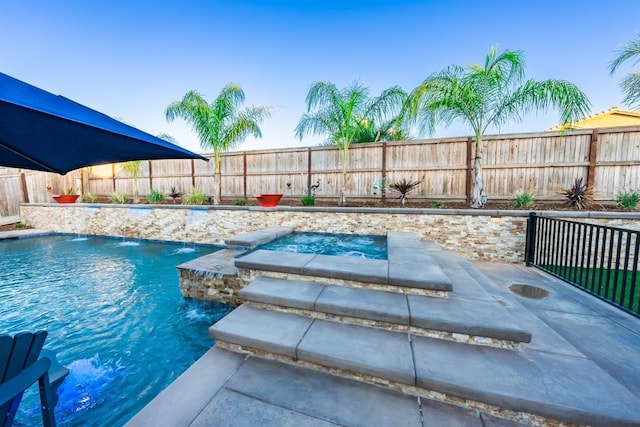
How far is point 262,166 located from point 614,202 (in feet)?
32.1

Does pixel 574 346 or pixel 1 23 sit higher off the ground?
pixel 1 23

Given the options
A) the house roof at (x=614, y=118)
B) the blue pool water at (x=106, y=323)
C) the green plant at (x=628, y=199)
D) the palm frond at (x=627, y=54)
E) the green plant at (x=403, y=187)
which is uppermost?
the house roof at (x=614, y=118)

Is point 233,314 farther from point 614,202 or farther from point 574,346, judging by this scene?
point 614,202

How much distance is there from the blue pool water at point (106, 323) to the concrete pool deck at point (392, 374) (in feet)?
2.35

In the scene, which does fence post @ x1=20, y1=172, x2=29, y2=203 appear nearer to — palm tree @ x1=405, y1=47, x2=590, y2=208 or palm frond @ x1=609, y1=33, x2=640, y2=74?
palm tree @ x1=405, y1=47, x2=590, y2=208

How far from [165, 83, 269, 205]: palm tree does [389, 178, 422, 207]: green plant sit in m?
4.85

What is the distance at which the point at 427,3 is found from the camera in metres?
6.28

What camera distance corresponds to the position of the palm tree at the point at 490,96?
488 centimetres

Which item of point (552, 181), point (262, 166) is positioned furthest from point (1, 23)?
point (552, 181)

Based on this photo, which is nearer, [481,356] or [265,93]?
A: [481,356]

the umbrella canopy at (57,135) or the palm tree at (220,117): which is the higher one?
the palm tree at (220,117)

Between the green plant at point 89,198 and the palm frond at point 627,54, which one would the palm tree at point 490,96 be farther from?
the green plant at point 89,198

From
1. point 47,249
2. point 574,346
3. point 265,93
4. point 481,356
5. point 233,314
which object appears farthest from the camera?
point 265,93

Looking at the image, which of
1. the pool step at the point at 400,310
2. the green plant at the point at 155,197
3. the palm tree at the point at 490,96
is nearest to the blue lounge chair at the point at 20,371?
the pool step at the point at 400,310
